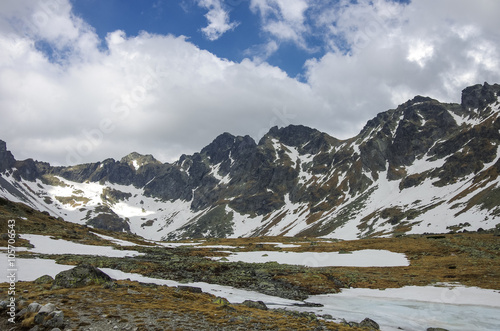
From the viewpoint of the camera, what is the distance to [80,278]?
72.5ft

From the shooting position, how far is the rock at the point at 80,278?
838 inches

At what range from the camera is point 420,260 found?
52.4 metres

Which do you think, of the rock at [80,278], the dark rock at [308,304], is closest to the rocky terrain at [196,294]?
the rock at [80,278]

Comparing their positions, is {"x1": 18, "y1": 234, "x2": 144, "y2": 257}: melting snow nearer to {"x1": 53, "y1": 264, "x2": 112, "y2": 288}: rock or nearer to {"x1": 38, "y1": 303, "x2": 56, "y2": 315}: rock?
{"x1": 53, "y1": 264, "x2": 112, "y2": 288}: rock

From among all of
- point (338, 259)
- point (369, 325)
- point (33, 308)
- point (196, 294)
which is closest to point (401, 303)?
point (369, 325)

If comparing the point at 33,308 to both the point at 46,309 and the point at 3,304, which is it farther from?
the point at 3,304

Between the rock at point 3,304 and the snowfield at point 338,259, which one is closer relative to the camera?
the rock at point 3,304

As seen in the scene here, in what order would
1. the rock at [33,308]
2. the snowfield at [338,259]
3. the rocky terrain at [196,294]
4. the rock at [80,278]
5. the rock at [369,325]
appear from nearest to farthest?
the rock at [33,308] → the rocky terrain at [196,294] → the rock at [369,325] → the rock at [80,278] → the snowfield at [338,259]

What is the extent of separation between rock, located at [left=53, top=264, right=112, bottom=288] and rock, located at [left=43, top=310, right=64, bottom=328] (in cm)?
888

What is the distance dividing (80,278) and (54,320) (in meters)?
10.1

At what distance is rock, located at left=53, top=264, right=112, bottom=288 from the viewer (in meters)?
21.3

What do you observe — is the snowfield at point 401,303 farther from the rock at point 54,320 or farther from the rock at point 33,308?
the rock at point 33,308

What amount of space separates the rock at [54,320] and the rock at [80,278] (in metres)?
8.88

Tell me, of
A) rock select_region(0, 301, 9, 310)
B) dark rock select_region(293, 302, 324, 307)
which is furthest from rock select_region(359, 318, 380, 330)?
rock select_region(0, 301, 9, 310)
